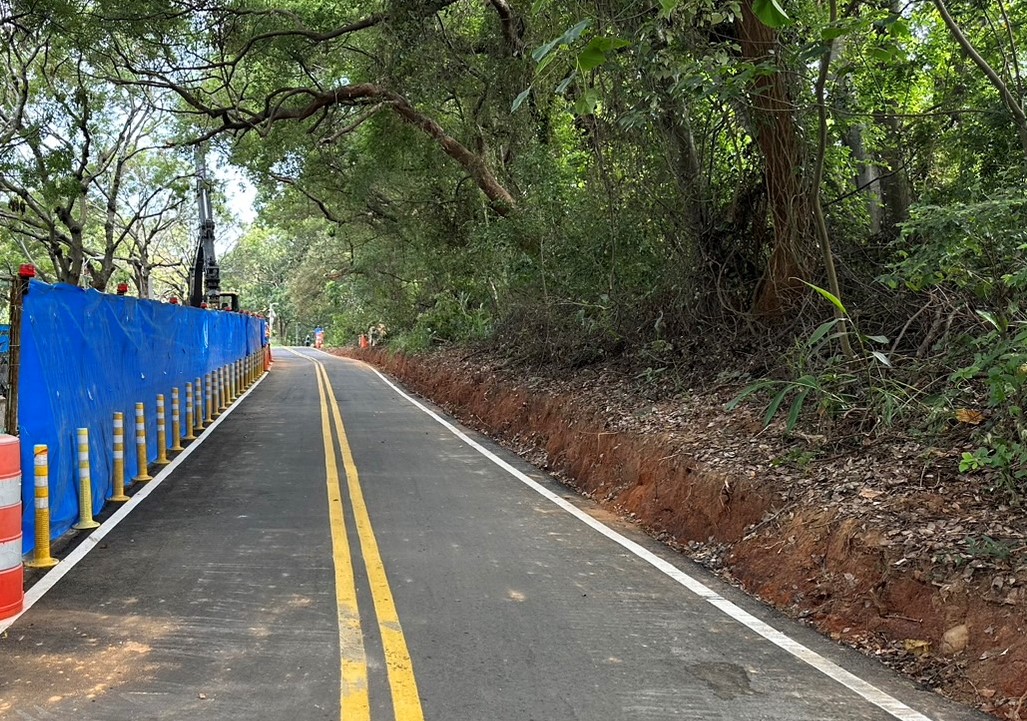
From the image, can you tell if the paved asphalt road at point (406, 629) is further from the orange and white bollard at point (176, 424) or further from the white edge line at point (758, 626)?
the orange and white bollard at point (176, 424)

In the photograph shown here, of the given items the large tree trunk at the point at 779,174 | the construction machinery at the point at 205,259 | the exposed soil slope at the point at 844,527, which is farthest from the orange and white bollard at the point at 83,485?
the construction machinery at the point at 205,259

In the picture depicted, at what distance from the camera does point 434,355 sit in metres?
27.8

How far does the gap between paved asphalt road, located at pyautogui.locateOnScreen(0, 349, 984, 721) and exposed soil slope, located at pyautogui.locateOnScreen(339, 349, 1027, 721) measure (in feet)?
1.06

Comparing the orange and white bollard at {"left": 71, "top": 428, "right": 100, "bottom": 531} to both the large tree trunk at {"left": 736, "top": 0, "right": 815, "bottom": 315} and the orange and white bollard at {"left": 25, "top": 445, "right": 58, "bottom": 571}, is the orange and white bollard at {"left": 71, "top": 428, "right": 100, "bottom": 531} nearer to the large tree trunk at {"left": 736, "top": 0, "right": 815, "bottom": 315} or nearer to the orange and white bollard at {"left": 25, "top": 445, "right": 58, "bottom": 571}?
the orange and white bollard at {"left": 25, "top": 445, "right": 58, "bottom": 571}

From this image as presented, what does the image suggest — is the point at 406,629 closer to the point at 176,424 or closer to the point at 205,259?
the point at 176,424

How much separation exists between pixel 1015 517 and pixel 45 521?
7030 mm

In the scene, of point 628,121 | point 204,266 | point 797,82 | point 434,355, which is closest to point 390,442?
point 628,121

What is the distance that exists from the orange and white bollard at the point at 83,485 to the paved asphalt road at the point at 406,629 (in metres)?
0.35

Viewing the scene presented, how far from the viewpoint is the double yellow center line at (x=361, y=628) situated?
12.8ft

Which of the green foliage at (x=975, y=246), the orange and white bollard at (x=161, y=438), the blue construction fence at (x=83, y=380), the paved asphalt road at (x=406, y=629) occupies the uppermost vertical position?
the green foliage at (x=975, y=246)

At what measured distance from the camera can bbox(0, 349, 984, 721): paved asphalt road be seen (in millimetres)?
3959

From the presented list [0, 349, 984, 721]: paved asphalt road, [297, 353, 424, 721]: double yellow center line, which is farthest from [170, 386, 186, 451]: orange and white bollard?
[297, 353, 424, 721]: double yellow center line

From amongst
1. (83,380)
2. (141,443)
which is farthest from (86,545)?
(141,443)

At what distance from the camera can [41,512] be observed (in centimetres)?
628
